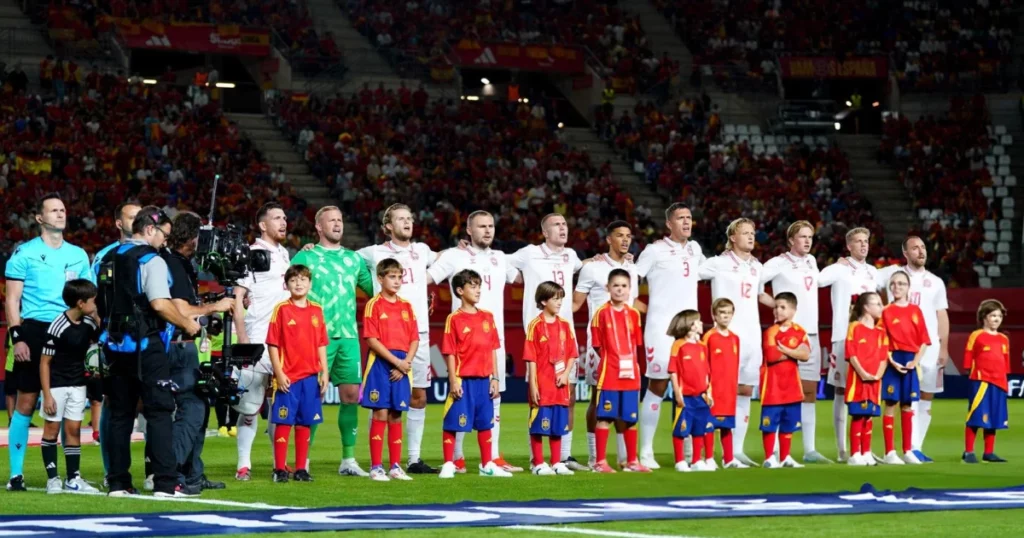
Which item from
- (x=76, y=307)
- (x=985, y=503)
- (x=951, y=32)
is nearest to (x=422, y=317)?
(x=76, y=307)

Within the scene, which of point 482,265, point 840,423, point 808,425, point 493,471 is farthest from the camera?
point 840,423

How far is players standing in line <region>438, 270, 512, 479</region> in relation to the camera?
42.0ft

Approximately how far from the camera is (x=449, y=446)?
12734 mm

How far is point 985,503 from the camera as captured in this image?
1034 cm

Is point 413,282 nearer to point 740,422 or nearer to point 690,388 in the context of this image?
point 690,388

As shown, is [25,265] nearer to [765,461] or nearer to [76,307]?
[76,307]

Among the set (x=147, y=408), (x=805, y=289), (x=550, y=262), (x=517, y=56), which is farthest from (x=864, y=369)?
(x=517, y=56)

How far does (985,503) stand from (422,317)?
5408mm

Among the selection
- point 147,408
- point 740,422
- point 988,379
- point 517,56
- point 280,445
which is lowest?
point 280,445

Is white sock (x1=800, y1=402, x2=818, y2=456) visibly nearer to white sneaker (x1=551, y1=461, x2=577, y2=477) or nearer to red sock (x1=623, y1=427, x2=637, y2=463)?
red sock (x1=623, y1=427, x2=637, y2=463)

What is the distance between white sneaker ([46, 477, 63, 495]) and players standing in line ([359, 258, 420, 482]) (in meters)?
2.62

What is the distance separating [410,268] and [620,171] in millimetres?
24566

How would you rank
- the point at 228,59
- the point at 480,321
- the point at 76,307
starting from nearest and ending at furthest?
1. the point at 76,307
2. the point at 480,321
3. the point at 228,59

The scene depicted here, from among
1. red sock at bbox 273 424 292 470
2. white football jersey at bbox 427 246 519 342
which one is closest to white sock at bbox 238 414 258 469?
red sock at bbox 273 424 292 470
